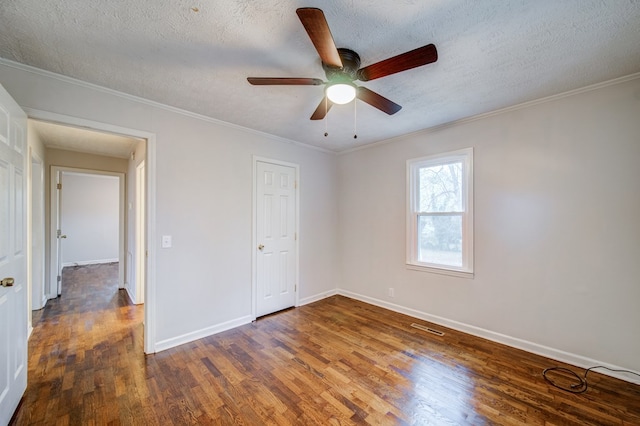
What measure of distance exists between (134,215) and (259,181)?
2.26 m

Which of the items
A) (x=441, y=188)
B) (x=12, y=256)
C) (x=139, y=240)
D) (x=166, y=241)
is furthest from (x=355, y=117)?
(x=139, y=240)

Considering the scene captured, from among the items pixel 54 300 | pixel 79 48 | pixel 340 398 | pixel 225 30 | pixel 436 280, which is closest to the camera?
pixel 225 30

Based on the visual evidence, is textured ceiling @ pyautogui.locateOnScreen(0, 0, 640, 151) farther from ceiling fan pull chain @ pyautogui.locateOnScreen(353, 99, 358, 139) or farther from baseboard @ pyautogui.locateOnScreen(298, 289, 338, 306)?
baseboard @ pyautogui.locateOnScreen(298, 289, 338, 306)

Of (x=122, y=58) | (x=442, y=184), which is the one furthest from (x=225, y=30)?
(x=442, y=184)

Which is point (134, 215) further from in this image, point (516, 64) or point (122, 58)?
point (516, 64)

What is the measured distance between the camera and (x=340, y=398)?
1953 mm

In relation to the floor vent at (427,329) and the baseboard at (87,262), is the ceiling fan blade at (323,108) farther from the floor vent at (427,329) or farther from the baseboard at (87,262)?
the baseboard at (87,262)

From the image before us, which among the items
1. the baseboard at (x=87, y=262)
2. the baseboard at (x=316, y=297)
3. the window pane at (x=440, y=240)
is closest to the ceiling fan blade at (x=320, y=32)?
the window pane at (x=440, y=240)

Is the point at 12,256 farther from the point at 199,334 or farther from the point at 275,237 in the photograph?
the point at 275,237

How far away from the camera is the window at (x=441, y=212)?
3070mm

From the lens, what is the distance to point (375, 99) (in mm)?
2012

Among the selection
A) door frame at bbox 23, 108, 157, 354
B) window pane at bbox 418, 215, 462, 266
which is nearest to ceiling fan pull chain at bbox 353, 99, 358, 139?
window pane at bbox 418, 215, 462, 266

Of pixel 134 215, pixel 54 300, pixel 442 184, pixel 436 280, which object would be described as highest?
pixel 442 184

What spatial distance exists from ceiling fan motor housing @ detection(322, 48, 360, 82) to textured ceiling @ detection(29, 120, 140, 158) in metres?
2.69
